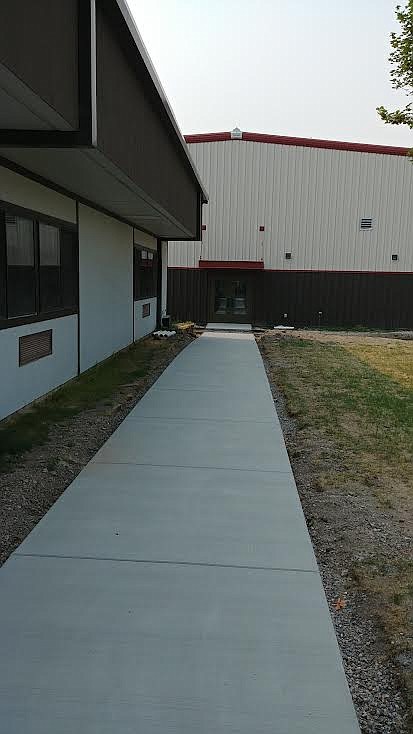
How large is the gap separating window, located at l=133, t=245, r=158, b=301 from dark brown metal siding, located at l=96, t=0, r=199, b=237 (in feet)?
13.1

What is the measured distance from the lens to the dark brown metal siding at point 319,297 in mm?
23531

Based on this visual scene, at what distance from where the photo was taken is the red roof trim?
74.9 ft

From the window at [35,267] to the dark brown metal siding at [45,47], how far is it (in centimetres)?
211

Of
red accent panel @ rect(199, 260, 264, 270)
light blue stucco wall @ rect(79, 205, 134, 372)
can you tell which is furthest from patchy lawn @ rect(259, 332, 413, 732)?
red accent panel @ rect(199, 260, 264, 270)

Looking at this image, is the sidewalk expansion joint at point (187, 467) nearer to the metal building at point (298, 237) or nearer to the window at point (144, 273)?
the window at point (144, 273)

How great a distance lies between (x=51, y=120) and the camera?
4.95m

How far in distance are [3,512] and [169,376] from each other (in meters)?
6.28

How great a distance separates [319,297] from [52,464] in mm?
19137

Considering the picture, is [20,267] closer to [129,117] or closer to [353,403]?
[129,117]

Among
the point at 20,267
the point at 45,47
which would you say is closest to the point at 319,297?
the point at 20,267

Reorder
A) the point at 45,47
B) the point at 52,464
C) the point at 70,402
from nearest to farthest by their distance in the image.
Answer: the point at 45,47 → the point at 52,464 → the point at 70,402

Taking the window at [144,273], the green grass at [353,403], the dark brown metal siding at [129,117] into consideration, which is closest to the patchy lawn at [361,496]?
the green grass at [353,403]

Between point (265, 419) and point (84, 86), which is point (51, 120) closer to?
point (84, 86)

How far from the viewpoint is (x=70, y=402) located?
835 cm
